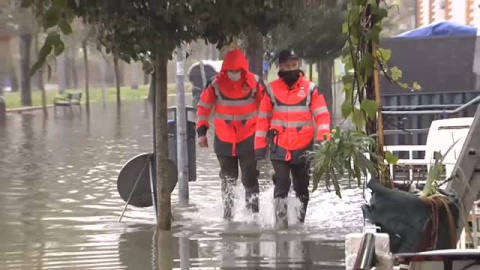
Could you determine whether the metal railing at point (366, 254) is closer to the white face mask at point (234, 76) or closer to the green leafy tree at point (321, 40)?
the white face mask at point (234, 76)

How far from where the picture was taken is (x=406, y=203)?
378 cm

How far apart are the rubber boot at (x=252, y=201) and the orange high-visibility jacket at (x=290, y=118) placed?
2.47ft

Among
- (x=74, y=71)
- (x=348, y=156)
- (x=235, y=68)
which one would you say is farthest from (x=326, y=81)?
(x=74, y=71)

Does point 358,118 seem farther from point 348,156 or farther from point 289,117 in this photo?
point 289,117

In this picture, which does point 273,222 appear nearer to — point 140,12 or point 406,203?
point 140,12

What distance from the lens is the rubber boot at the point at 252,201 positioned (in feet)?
28.5

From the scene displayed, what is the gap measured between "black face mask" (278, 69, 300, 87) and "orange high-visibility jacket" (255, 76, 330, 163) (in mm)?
33

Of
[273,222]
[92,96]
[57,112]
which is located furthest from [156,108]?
[92,96]

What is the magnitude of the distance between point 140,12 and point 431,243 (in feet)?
13.2

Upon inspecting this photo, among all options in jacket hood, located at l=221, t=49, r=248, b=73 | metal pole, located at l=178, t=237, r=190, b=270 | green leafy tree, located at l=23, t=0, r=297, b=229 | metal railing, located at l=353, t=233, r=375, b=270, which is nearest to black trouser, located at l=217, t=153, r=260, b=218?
jacket hood, located at l=221, t=49, r=248, b=73

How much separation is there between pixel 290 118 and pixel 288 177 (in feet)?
2.03

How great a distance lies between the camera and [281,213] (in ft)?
27.4

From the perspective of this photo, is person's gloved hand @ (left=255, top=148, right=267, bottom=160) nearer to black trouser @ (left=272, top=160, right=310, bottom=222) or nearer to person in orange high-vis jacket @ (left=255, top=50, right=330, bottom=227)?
person in orange high-vis jacket @ (left=255, top=50, right=330, bottom=227)

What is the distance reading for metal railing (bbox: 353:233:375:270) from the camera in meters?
2.90
